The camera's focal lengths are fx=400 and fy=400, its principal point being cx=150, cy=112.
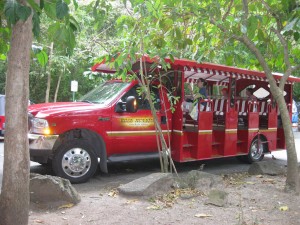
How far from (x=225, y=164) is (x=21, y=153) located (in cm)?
734

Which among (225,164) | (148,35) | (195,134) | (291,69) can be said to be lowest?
(225,164)

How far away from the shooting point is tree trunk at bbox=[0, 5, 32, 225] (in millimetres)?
3482

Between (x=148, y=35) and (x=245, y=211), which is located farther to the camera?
(x=148, y=35)

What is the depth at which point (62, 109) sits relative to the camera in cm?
712

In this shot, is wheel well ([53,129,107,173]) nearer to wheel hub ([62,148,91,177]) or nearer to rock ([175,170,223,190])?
wheel hub ([62,148,91,177])

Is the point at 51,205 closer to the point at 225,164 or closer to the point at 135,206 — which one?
the point at 135,206

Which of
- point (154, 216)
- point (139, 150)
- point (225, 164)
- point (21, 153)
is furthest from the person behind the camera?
point (225, 164)

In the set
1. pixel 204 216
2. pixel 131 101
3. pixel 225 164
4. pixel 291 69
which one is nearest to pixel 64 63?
pixel 225 164

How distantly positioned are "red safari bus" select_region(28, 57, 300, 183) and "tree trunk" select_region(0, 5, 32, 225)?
10.3 feet

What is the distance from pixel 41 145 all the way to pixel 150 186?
2.12 metres

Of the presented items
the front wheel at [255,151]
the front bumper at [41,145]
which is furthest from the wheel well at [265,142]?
the front bumper at [41,145]

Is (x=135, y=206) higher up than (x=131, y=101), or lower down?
lower down

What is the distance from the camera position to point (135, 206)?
545cm

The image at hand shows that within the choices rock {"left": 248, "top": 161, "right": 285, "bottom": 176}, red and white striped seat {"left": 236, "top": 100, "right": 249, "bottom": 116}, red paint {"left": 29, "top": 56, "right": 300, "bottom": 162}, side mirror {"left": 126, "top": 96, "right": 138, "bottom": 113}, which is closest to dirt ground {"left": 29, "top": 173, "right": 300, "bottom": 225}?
rock {"left": 248, "top": 161, "right": 285, "bottom": 176}
